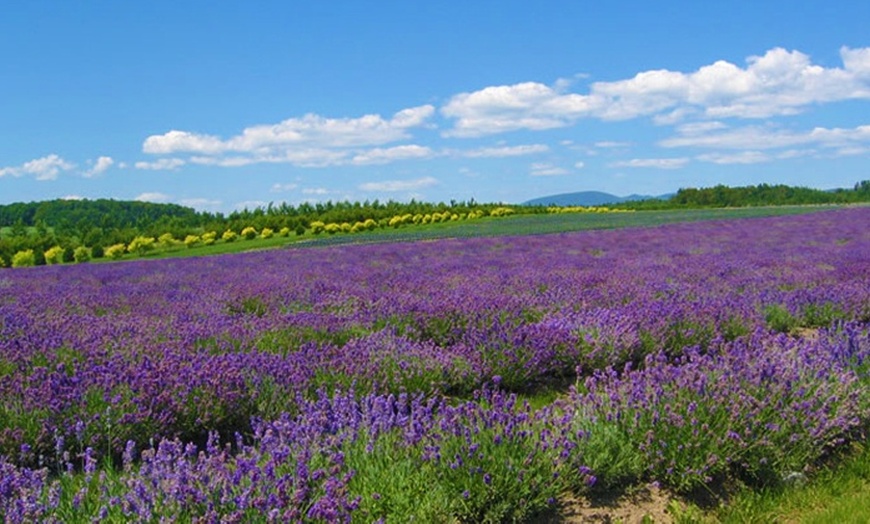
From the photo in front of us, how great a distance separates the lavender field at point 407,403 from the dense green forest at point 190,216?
3269cm

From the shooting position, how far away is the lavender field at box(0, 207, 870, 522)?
2639mm

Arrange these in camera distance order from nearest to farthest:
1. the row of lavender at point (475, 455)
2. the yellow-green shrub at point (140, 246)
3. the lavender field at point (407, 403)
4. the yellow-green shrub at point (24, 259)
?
1. the row of lavender at point (475, 455)
2. the lavender field at point (407, 403)
3. the yellow-green shrub at point (24, 259)
4. the yellow-green shrub at point (140, 246)

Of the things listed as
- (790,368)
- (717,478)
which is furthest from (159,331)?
(790,368)

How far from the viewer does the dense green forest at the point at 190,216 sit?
37.5 metres

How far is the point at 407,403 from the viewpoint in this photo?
4574 millimetres

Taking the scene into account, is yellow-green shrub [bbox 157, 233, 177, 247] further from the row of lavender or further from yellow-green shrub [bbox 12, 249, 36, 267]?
the row of lavender

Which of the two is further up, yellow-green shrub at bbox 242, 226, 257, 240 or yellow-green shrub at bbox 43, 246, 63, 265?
yellow-green shrub at bbox 242, 226, 257, 240

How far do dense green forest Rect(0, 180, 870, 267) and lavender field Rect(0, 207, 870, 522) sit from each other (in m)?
32.7

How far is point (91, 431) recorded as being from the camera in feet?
11.6

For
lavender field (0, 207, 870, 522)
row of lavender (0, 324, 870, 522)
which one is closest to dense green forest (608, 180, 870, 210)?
lavender field (0, 207, 870, 522)

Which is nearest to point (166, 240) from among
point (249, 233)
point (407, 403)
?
point (249, 233)

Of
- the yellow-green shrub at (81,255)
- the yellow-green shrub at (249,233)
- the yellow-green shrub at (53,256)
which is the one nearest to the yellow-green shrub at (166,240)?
the yellow-green shrub at (249,233)

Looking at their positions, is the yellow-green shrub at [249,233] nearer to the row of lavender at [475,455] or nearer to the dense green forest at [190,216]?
the dense green forest at [190,216]

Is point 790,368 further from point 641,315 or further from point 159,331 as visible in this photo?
point 159,331
